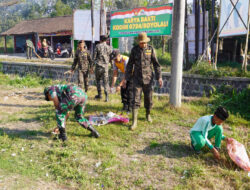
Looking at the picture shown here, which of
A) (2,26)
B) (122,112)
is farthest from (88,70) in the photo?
(2,26)

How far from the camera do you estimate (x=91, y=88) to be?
31.7 ft

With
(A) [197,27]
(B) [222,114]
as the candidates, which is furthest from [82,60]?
(A) [197,27]

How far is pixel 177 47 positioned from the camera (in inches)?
243

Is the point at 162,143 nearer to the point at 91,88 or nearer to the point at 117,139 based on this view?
the point at 117,139

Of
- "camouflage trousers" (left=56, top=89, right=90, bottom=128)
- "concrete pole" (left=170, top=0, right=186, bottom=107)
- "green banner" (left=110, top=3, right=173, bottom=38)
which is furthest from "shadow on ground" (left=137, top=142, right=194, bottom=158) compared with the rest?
"green banner" (left=110, top=3, right=173, bottom=38)

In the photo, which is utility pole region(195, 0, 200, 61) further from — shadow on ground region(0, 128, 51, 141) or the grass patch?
shadow on ground region(0, 128, 51, 141)

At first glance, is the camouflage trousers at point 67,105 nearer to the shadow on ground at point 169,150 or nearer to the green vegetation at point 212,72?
the shadow on ground at point 169,150

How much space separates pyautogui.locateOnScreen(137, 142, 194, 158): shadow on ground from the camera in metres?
4.11

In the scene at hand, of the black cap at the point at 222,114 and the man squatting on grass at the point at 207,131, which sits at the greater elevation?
the black cap at the point at 222,114

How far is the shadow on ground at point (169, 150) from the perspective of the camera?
13.5 ft

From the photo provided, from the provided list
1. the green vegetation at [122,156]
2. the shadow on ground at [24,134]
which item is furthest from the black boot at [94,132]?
the shadow on ground at [24,134]

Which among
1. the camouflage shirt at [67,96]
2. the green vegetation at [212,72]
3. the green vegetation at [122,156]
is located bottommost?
the green vegetation at [122,156]

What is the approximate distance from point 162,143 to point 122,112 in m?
2.04

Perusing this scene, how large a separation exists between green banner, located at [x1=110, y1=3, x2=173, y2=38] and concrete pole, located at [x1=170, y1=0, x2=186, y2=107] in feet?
15.2
